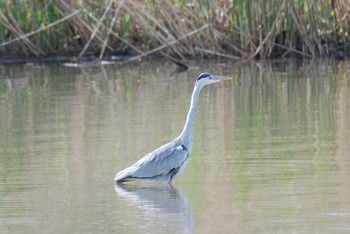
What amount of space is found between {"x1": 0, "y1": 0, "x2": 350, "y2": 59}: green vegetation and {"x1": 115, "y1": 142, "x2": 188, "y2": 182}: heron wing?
28.0 feet

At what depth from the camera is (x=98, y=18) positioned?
18281mm

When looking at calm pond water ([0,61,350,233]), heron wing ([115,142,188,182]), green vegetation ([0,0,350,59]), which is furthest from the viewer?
green vegetation ([0,0,350,59])

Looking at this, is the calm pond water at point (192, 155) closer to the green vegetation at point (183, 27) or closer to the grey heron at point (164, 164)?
the grey heron at point (164, 164)

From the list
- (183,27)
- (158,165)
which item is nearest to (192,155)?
(158,165)

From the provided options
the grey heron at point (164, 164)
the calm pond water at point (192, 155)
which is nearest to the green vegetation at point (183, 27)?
the calm pond water at point (192, 155)

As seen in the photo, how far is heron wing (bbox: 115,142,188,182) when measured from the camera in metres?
8.72

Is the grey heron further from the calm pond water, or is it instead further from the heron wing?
the calm pond water

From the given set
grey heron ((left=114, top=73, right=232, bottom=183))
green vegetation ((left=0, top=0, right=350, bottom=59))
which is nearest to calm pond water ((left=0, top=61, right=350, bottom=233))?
grey heron ((left=114, top=73, right=232, bottom=183))

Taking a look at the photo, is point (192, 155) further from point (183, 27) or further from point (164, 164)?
point (183, 27)

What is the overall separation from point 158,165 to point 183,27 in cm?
885

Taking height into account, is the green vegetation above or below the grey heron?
above

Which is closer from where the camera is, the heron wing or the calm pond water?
the calm pond water

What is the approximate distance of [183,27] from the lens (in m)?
17.5

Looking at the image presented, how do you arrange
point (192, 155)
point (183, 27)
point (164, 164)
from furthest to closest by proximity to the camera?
1. point (183, 27)
2. point (192, 155)
3. point (164, 164)
